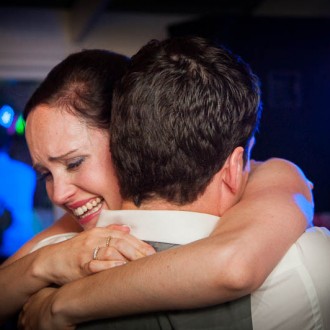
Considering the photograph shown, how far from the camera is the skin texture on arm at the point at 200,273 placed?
94 cm

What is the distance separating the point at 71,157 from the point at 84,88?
22 cm

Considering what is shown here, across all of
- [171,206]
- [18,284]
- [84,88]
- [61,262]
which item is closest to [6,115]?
[84,88]

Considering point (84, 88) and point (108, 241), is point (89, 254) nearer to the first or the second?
point (108, 241)

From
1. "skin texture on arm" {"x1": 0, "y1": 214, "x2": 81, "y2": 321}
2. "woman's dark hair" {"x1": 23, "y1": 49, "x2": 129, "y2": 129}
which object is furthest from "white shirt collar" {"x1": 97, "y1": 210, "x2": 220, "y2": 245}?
"woman's dark hair" {"x1": 23, "y1": 49, "x2": 129, "y2": 129}

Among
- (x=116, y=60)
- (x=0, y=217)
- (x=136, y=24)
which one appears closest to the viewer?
(x=116, y=60)

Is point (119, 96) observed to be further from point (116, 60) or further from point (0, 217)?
point (0, 217)

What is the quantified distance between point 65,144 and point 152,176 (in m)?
0.40

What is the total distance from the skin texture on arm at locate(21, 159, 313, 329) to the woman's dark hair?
516 millimetres

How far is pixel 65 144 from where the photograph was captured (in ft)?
4.58

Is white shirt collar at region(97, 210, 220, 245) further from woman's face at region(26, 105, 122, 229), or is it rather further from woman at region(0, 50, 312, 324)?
woman's face at region(26, 105, 122, 229)

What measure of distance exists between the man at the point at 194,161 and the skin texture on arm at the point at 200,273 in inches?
0.9

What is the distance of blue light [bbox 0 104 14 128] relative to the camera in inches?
216

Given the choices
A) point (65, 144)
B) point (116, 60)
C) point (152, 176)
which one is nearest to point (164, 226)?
point (152, 176)

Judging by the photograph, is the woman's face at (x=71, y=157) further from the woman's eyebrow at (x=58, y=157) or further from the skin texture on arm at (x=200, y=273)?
the skin texture on arm at (x=200, y=273)
